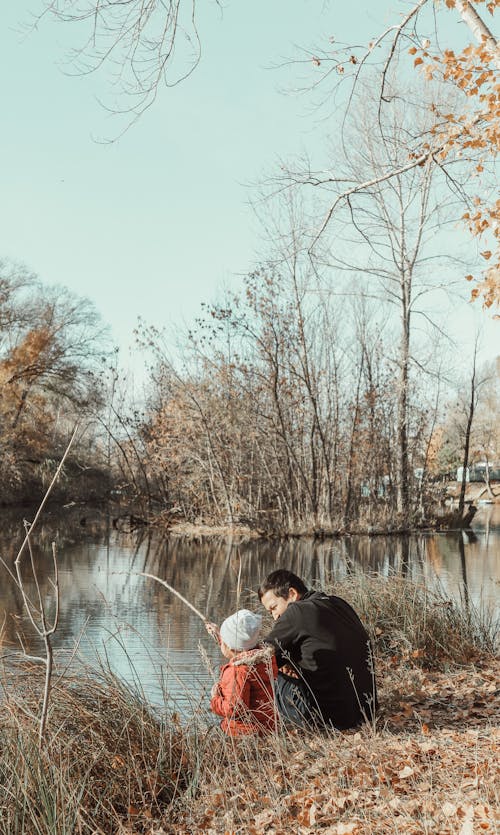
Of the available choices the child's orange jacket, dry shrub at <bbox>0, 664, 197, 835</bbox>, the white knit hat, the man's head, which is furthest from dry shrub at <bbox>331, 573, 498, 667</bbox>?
dry shrub at <bbox>0, 664, 197, 835</bbox>

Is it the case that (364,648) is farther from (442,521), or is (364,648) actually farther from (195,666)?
(442,521)

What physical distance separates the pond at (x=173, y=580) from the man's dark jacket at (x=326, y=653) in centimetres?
35

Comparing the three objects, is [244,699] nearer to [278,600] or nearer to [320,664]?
[320,664]

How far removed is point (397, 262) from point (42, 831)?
2097 centimetres

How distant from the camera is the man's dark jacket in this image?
14.5 ft

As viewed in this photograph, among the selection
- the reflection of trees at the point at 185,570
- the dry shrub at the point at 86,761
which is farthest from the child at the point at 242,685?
the reflection of trees at the point at 185,570

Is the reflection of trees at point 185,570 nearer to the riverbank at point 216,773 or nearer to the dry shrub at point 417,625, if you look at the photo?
the dry shrub at point 417,625

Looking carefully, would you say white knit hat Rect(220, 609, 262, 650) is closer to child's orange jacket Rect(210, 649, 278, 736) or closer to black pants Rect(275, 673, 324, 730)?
child's orange jacket Rect(210, 649, 278, 736)

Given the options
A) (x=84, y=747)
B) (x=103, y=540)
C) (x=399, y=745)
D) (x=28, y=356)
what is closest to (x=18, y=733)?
(x=84, y=747)

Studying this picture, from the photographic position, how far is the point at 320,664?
4.44m

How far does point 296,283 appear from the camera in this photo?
2148 centimetres

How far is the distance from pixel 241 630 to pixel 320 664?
0.47 meters

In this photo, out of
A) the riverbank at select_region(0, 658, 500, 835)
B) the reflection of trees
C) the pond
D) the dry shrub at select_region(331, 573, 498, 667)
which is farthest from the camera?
the reflection of trees

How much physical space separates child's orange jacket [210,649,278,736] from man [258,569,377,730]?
0.37ft
